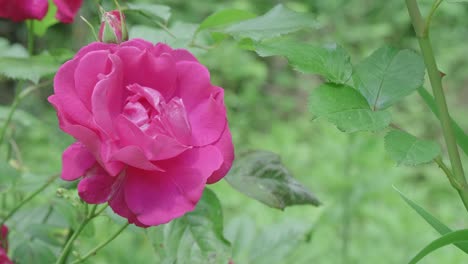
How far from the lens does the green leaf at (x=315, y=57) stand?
521 mm

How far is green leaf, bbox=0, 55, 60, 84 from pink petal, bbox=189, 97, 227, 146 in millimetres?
252

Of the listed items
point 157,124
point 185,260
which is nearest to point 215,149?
point 157,124

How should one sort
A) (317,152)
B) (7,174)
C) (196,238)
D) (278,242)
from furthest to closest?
(317,152) < (278,242) < (7,174) < (196,238)

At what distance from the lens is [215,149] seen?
1.59 ft

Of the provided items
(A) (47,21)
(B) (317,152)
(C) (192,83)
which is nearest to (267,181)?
(C) (192,83)

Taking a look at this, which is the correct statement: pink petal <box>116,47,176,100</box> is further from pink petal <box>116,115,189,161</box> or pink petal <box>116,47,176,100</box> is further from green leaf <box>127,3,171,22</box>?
green leaf <box>127,3,171,22</box>

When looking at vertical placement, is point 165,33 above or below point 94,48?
below

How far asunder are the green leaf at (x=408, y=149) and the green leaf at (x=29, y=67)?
1.15 feet

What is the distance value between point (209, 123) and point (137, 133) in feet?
0.17

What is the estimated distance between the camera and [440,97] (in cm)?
51

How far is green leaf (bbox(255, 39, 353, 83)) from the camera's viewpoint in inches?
20.5

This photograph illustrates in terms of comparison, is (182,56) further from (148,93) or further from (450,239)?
(450,239)

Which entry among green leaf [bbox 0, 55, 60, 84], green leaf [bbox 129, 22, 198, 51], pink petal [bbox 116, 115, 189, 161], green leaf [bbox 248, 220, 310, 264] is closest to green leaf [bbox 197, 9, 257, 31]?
green leaf [bbox 129, 22, 198, 51]

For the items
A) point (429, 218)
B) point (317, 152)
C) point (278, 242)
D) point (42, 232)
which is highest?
point (429, 218)
